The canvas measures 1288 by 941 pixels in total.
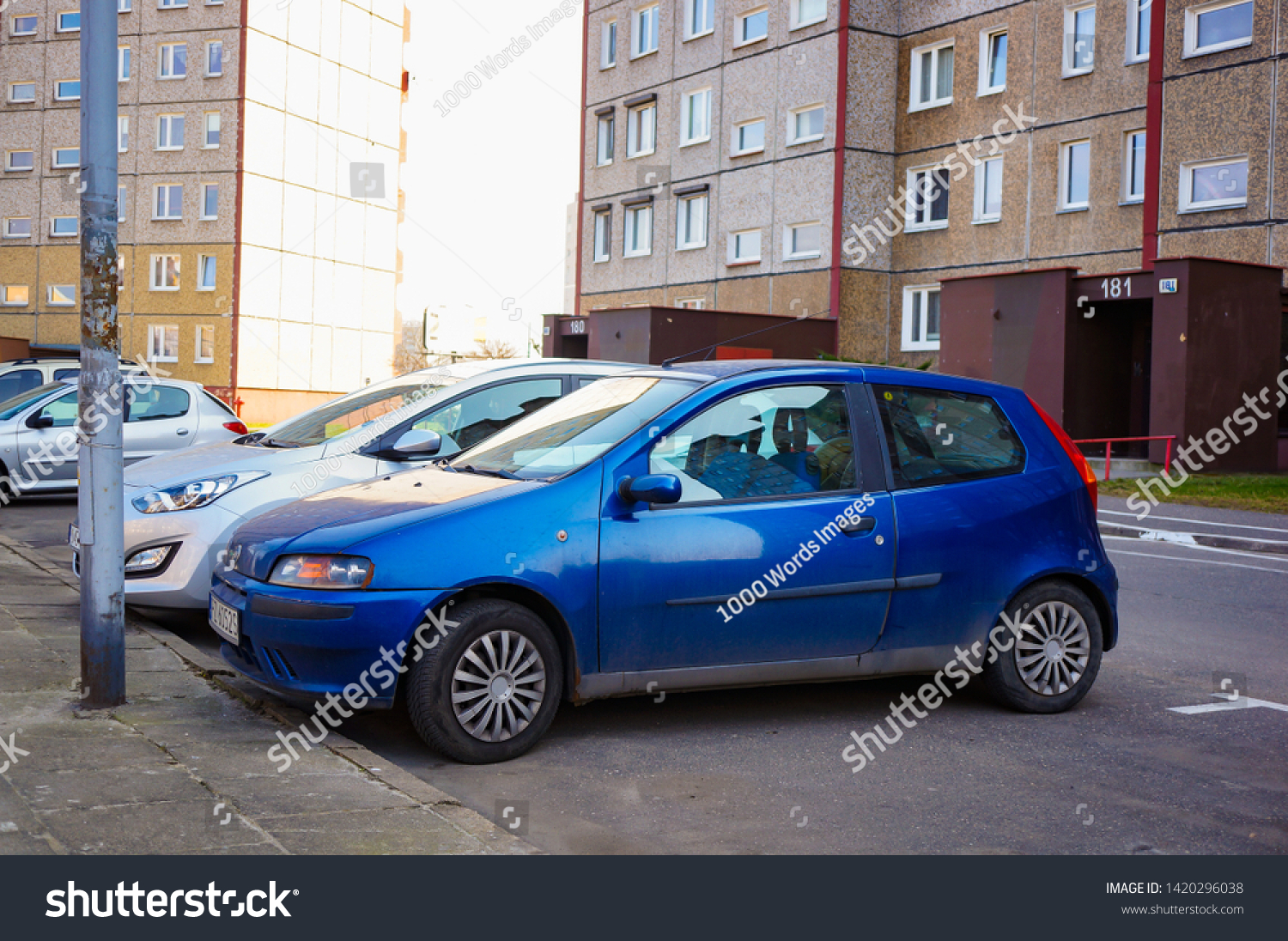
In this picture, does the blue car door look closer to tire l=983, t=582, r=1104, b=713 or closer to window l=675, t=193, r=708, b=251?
tire l=983, t=582, r=1104, b=713

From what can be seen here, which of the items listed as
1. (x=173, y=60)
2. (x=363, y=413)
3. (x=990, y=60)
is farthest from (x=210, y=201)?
(x=363, y=413)

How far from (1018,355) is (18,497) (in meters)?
18.3

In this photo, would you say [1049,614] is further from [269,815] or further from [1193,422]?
[1193,422]

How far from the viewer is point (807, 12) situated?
109 feet

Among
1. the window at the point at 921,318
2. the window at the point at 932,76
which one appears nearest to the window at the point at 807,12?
the window at the point at 932,76

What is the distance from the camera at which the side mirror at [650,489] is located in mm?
5336

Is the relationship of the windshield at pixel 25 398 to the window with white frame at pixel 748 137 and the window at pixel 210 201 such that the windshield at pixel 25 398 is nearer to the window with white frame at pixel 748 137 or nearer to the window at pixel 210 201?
the window with white frame at pixel 748 137

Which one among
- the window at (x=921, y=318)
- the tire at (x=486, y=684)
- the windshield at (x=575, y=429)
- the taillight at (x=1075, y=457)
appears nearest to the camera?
the tire at (x=486, y=684)

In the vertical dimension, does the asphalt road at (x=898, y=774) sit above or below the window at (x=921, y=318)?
below

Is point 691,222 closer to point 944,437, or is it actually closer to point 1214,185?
point 1214,185

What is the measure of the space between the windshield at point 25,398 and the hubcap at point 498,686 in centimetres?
1223

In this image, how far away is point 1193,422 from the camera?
76.5 ft

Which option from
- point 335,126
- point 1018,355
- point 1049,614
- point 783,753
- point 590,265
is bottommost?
point 783,753

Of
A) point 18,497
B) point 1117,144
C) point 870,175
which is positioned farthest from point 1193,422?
point 18,497
